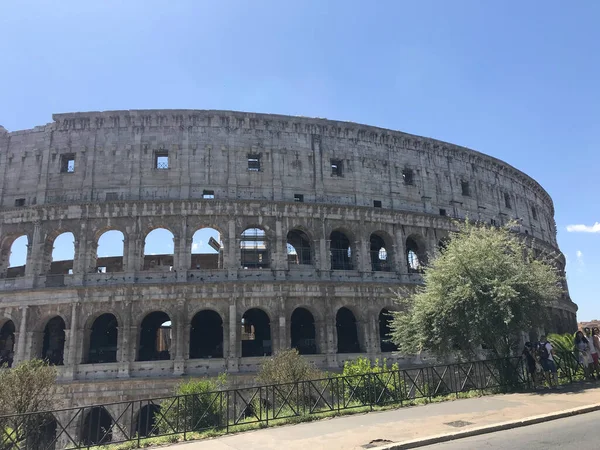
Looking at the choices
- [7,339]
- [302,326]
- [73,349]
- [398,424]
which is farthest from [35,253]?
[398,424]

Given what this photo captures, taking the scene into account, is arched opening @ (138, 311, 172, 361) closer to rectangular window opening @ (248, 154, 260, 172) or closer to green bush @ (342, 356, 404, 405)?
rectangular window opening @ (248, 154, 260, 172)

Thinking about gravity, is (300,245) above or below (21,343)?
above

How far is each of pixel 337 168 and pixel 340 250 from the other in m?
4.95

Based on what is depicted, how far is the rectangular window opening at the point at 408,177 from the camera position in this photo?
1119 inches

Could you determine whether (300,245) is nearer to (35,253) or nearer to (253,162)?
(253,162)

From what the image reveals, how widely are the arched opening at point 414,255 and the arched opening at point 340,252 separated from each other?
13.1 ft

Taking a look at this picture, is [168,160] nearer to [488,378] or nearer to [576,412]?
[488,378]

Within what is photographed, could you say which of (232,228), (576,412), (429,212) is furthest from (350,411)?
(429,212)

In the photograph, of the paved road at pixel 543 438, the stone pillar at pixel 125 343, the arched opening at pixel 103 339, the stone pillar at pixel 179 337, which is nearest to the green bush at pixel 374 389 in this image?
the paved road at pixel 543 438

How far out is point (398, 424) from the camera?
10.1 meters

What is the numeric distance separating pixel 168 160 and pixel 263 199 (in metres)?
5.66

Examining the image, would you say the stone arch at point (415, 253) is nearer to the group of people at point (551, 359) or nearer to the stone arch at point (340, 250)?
the stone arch at point (340, 250)

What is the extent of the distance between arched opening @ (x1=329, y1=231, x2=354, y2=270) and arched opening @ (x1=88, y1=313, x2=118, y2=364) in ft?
43.9

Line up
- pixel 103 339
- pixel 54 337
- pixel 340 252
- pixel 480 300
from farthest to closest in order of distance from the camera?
1. pixel 340 252
2. pixel 103 339
3. pixel 54 337
4. pixel 480 300
